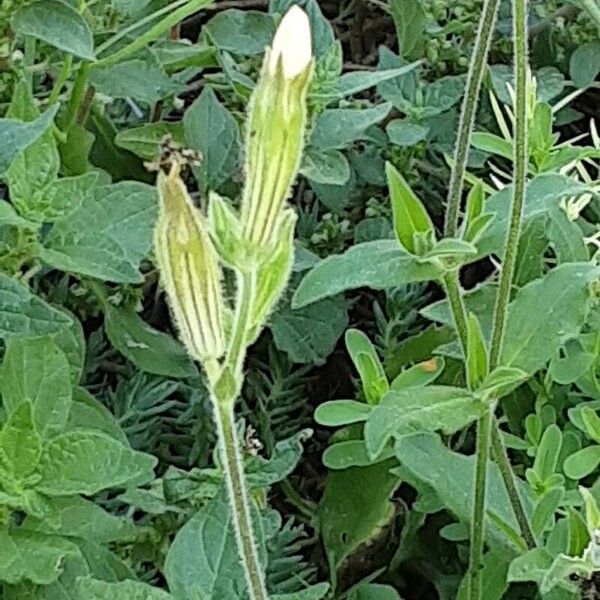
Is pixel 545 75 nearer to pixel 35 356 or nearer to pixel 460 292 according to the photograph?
pixel 460 292

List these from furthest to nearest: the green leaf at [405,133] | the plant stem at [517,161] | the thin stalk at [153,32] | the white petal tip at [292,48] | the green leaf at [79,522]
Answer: the green leaf at [405,133] < the thin stalk at [153,32] < the green leaf at [79,522] < the plant stem at [517,161] < the white petal tip at [292,48]

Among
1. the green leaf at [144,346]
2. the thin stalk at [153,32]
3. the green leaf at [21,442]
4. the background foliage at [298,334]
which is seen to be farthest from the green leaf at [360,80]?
the green leaf at [21,442]

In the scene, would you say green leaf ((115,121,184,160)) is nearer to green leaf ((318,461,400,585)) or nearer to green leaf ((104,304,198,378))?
green leaf ((104,304,198,378))

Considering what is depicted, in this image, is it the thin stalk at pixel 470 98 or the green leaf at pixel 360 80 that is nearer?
the thin stalk at pixel 470 98

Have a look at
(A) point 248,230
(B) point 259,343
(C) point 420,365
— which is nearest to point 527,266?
(C) point 420,365

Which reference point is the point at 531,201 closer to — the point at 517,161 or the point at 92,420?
the point at 517,161

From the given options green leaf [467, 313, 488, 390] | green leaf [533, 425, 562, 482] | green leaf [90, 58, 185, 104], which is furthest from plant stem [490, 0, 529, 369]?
green leaf [90, 58, 185, 104]

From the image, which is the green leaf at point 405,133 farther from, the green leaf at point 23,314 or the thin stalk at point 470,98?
the green leaf at point 23,314
